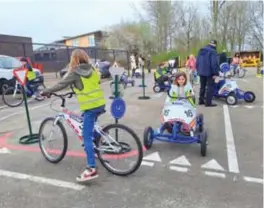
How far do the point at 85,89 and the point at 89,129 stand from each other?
51 centimetres

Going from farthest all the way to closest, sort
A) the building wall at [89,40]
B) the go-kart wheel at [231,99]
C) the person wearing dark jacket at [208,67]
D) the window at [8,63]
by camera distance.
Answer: the building wall at [89,40] < the window at [8,63] < the go-kart wheel at [231,99] < the person wearing dark jacket at [208,67]

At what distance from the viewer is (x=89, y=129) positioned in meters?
4.07

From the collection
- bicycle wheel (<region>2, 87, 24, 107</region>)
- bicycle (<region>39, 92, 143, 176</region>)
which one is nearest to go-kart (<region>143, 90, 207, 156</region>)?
bicycle (<region>39, 92, 143, 176</region>)

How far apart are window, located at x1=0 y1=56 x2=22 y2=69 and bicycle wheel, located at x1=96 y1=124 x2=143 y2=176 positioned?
9334 millimetres

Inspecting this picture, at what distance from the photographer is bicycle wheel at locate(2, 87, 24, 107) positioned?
33.1 feet

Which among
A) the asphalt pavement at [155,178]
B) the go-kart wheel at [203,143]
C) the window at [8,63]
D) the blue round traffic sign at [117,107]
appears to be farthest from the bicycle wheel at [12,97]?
the go-kart wheel at [203,143]

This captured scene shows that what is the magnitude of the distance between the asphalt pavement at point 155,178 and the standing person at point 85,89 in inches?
15.6

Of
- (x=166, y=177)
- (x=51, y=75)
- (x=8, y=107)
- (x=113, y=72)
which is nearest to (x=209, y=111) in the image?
(x=113, y=72)

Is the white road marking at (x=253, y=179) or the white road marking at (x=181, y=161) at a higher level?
the white road marking at (x=181, y=161)

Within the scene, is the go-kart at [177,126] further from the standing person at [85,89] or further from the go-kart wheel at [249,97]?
the go-kart wheel at [249,97]

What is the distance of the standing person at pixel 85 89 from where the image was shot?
3980mm

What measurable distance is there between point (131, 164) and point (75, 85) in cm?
131

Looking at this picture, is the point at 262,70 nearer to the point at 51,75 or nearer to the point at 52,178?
the point at 51,75

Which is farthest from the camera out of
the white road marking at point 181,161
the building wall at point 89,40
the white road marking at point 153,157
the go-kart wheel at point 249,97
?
the building wall at point 89,40
